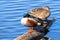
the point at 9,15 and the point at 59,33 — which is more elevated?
the point at 9,15

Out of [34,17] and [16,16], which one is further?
[16,16]

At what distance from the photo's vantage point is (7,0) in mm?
6715

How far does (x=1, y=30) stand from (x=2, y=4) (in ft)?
5.84

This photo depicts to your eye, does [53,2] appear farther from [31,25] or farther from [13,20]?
[31,25]

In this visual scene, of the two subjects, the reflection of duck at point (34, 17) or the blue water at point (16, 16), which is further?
the blue water at point (16, 16)

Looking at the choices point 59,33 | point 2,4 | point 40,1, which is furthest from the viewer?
point 40,1

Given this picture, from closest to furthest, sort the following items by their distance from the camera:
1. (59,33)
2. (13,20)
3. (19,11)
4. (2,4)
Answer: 1. (59,33)
2. (13,20)
3. (19,11)
4. (2,4)

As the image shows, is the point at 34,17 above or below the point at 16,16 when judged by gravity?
below

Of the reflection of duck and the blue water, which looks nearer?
the reflection of duck

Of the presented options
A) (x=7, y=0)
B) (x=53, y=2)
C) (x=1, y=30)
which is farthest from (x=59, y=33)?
(x=7, y=0)

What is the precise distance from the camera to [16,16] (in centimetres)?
534

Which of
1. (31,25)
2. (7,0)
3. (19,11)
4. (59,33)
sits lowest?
(59,33)

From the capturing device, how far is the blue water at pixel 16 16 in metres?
4.37

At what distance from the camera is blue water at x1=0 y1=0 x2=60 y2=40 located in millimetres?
4371
